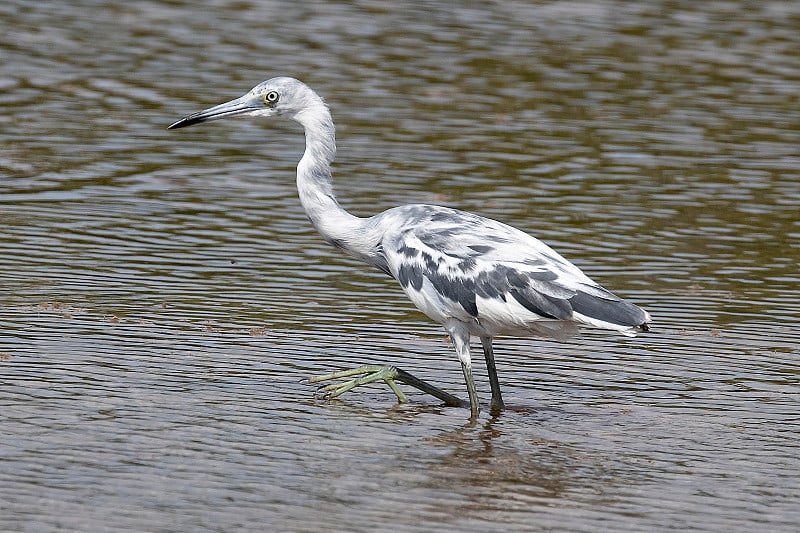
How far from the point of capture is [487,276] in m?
8.52

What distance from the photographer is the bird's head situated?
379 inches

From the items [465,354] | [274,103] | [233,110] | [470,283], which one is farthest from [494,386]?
[233,110]

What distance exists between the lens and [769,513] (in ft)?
23.4

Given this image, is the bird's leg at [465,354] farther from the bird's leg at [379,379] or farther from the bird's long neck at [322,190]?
the bird's long neck at [322,190]

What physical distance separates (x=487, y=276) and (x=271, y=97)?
2.04 m

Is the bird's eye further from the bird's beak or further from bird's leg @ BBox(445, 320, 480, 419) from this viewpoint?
bird's leg @ BBox(445, 320, 480, 419)

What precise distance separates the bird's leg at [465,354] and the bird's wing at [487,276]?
3.0 inches

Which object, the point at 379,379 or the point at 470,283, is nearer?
the point at 470,283

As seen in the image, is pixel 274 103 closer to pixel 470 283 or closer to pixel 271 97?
pixel 271 97

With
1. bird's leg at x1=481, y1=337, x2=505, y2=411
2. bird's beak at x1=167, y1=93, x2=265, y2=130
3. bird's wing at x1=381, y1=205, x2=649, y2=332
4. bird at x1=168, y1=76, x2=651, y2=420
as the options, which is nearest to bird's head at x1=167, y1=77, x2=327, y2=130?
bird's beak at x1=167, y1=93, x2=265, y2=130

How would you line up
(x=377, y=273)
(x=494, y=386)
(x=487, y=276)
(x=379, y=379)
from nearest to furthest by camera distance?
(x=487, y=276) < (x=379, y=379) < (x=494, y=386) < (x=377, y=273)

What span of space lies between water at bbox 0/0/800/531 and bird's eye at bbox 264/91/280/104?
56.3 inches

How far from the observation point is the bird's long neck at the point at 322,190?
30.0 ft

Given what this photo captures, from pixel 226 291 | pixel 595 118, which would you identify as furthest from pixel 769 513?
pixel 595 118
